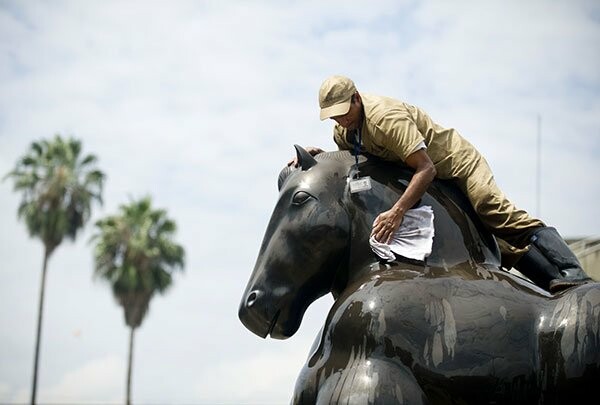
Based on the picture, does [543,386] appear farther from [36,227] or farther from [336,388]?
[36,227]

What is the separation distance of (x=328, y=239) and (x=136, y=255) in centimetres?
2962

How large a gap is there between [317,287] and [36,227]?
98.3 ft

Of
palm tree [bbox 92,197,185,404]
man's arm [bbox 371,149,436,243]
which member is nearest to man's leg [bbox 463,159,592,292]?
man's arm [bbox 371,149,436,243]

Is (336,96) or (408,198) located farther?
(336,96)

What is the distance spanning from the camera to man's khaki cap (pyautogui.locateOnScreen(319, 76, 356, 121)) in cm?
609

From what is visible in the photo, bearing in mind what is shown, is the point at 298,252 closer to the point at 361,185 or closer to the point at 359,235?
the point at 359,235

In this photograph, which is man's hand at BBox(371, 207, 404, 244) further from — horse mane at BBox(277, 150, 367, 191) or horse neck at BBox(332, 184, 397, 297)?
horse mane at BBox(277, 150, 367, 191)

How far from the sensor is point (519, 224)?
20.2ft

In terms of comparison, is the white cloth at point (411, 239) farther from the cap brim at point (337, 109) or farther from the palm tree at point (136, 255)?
the palm tree at point (136, 255)

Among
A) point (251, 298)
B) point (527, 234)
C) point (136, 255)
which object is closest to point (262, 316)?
point (251, 298)

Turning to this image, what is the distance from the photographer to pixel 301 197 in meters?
6.18

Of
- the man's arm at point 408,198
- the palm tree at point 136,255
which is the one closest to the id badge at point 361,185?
the man's arm at point 408,198

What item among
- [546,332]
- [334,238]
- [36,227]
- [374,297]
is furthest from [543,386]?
[36,227]

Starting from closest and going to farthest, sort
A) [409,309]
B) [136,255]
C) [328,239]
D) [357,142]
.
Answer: [409,309] < [328,239] < [357,142] < [136,255]
